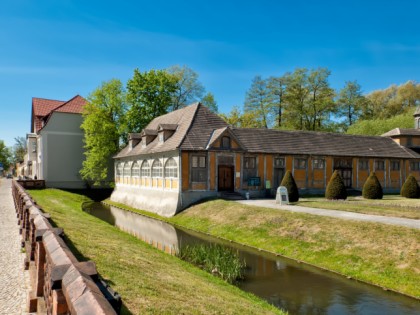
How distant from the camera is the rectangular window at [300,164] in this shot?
3422 cm

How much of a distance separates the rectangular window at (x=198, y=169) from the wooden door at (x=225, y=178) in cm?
153

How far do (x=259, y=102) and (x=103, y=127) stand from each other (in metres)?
27.1

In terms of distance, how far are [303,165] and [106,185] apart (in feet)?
89.0

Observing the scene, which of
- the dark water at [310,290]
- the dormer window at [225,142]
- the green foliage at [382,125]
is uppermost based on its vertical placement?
the green foliage at [382,125]

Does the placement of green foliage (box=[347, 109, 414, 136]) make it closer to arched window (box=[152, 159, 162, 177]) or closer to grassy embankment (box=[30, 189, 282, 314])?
arched window (box=[152, 159, 162, 177])

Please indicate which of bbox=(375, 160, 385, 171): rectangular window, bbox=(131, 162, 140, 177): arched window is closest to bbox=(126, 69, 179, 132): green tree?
bbox=(131, 162, 140, 177): arched window

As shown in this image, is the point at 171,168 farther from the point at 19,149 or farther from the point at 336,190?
the point at 19,149

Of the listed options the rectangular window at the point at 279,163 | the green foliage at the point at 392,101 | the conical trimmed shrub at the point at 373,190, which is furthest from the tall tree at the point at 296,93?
the conical trimmed shrub at the point at 373,190

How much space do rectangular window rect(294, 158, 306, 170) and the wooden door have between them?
7.36 m

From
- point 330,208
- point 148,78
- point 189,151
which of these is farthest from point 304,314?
point 148,78

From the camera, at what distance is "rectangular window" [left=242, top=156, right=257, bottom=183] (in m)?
31.6

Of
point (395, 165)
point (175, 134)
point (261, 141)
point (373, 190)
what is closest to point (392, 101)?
point (395, 165)

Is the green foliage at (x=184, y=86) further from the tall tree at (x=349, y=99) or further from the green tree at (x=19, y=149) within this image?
the green tree at (x=19, y=149)

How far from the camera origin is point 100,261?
964cm
